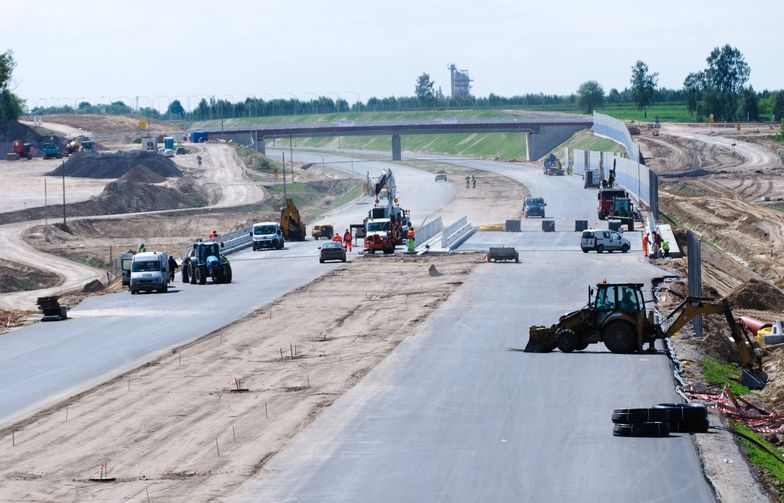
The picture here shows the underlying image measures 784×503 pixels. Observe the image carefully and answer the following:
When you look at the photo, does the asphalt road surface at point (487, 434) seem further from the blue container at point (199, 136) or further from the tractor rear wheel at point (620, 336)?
the blue container at point (199, 136)

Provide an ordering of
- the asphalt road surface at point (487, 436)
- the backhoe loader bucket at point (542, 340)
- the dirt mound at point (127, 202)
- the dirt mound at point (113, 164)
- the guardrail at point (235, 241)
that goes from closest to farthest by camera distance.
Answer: the asphalt road surface at point (487, 436), the backhoe loader bucket at point (542, 340), the guardrail at point (235, 241), the dirt mound at point (127, 202), the dirt mound at point (113, 164)

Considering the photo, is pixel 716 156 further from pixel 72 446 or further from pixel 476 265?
pixel 72 446

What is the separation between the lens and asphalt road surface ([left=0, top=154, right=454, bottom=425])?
123 ft

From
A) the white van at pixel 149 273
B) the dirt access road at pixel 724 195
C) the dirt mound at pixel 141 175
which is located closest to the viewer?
the white van at pixel 149 273

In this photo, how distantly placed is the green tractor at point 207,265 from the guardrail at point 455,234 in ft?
52.7

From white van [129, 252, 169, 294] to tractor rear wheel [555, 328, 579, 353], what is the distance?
26.7 meters

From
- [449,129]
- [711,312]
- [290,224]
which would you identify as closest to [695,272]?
[711,312]

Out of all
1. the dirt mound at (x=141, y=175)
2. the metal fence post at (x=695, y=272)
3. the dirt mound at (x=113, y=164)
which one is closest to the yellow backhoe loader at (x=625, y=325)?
the metal fence post at (x=695, y=272)

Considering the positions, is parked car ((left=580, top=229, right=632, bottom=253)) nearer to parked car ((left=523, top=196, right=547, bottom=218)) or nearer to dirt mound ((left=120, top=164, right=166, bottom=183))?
parked car ((left=523, top=196, right=547, bottom=218))

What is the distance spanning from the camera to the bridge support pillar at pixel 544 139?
18950 cm

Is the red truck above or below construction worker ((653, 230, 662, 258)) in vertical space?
above

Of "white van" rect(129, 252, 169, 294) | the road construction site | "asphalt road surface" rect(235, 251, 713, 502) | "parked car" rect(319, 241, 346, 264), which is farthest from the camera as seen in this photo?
"parked car" rect(319, 241, 346, 264)

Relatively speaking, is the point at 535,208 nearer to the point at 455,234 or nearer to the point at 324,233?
the point at 324,233

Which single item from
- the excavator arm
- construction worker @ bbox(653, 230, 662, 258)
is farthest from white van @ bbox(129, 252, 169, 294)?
the excavator arm
